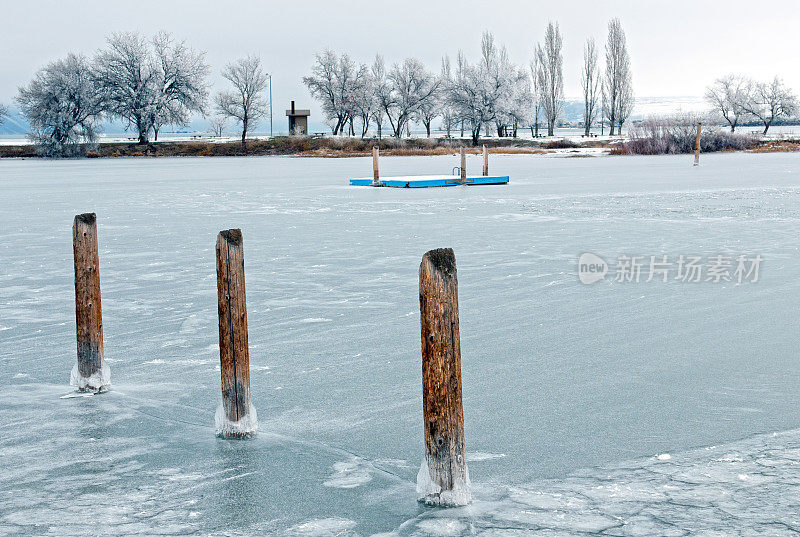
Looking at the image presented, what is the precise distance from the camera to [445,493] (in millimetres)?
4984

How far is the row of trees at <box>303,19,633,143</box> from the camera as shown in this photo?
100000 mm

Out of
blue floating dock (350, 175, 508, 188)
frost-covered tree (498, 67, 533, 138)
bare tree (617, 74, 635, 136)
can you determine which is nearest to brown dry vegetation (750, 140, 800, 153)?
bare tree (617, 74, 635, 136)

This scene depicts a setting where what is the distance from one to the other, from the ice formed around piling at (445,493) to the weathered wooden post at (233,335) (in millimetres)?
1642

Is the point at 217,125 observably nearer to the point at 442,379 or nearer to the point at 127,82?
the point at 127,82

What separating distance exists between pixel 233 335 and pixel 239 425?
644mm

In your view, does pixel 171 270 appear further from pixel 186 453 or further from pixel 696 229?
pixel 696 229

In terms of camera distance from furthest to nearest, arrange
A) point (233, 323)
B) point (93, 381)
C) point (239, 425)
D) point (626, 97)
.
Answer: point (626, 97), point (93, 381), point (239, 425), point (233, 323)

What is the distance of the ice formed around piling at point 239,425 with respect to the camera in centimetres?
615

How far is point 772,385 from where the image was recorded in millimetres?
7152

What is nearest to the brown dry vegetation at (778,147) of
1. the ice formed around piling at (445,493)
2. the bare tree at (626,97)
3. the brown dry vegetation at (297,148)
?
the brown dry vegetation at (297,148)

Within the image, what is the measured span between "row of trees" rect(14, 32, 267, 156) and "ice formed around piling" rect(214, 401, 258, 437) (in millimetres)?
82047

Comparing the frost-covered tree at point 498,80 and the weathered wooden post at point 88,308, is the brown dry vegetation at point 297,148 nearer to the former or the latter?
the frost-covered tree at point 498,80

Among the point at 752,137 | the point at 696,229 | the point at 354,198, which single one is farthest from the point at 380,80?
the point at 696,229

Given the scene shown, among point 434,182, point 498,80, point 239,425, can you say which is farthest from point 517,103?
point 239,425
